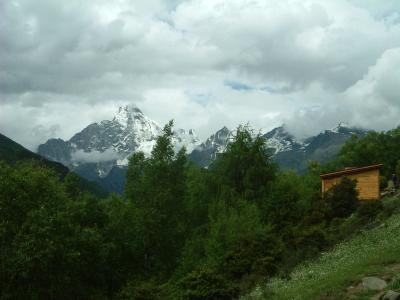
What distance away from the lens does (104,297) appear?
48.0 metres

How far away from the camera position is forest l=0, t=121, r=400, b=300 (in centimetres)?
3619

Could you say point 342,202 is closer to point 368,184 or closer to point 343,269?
point 368,184

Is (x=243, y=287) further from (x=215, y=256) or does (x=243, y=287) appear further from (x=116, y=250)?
(x=116, y=250)

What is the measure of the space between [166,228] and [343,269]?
30.6 m

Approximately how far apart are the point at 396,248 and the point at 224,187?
1636 inches

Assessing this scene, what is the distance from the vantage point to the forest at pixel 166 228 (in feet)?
119

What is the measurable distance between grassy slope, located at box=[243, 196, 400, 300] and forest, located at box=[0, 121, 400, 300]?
9.70 feet

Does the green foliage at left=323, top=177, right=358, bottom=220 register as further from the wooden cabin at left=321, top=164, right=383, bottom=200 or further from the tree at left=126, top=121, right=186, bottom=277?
the tree at left=126, top=121, right=186, bottom=277

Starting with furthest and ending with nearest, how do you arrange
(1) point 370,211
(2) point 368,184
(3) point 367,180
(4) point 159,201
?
(3) point 367,180
(2) point 368,184
(4) point 159,201
(1) point 370,211

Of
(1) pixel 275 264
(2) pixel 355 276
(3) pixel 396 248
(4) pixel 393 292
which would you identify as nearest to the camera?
(4) pixel 393 292

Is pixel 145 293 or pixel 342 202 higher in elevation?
pixel 342 202

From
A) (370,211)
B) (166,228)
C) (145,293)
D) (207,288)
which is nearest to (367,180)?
(370,211)

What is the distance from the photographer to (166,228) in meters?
53.8

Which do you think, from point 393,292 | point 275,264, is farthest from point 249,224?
point 393,292
